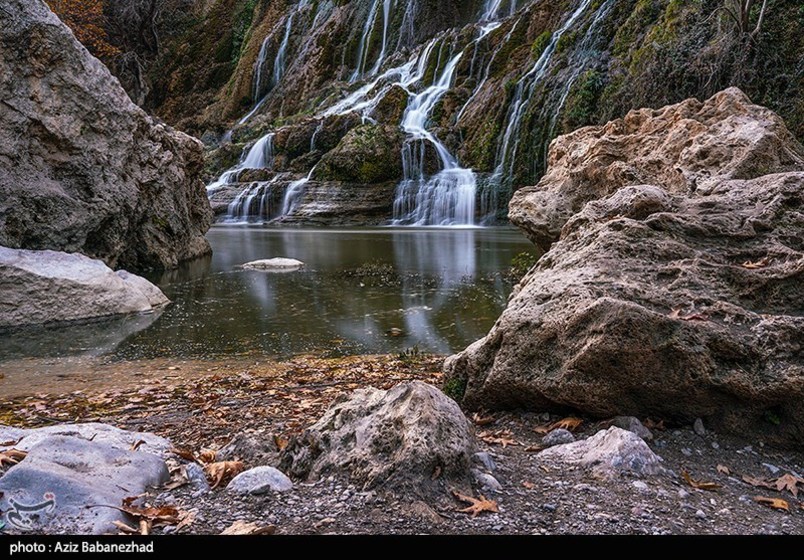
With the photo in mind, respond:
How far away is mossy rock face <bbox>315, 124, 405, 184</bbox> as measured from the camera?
88.0 feet

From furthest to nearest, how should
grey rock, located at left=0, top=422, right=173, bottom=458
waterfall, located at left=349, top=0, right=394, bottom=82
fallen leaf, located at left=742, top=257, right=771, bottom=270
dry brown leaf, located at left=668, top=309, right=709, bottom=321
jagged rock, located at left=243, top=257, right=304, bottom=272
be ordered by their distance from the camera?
waterfall, located at left=349, top=0, right=394, bottom=82, jagged rock, located at left=243, top=257, right=304, bottom=272, fallen leaf, located at left=742, top=257, right=771, bottom=270, dry brown leaf, located at left=668, top=309, right=709, bottom=321, grey rock, located at left=0, top=422, right=173, bottom=458

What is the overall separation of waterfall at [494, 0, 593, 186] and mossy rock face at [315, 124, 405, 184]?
507 cm

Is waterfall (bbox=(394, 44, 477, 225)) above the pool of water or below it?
above

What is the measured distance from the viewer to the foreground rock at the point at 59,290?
754cm

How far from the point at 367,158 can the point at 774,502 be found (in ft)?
83.2

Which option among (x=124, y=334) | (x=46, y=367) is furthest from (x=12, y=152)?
(x=46, y=367)

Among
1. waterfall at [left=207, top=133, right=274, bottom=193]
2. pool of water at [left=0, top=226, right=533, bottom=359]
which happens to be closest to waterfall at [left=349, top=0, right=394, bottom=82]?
waterfall at [left=207, top=133, right=274, bottom=193]

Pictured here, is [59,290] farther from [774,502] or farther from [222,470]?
[774,502]

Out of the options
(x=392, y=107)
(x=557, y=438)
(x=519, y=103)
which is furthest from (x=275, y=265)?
(x=392, y=107)

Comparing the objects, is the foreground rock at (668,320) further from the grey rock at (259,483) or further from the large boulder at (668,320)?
the grey rock at (259,483)

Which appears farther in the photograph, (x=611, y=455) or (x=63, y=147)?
(x=63, y=147)

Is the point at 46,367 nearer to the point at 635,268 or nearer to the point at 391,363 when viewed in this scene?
the point at 391,363

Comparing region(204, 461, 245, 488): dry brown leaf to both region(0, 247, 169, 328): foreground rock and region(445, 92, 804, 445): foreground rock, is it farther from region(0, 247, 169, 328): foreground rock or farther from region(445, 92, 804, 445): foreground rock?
region(0, 247, 169, 328): foreground rock

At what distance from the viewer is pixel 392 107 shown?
30500 mm
